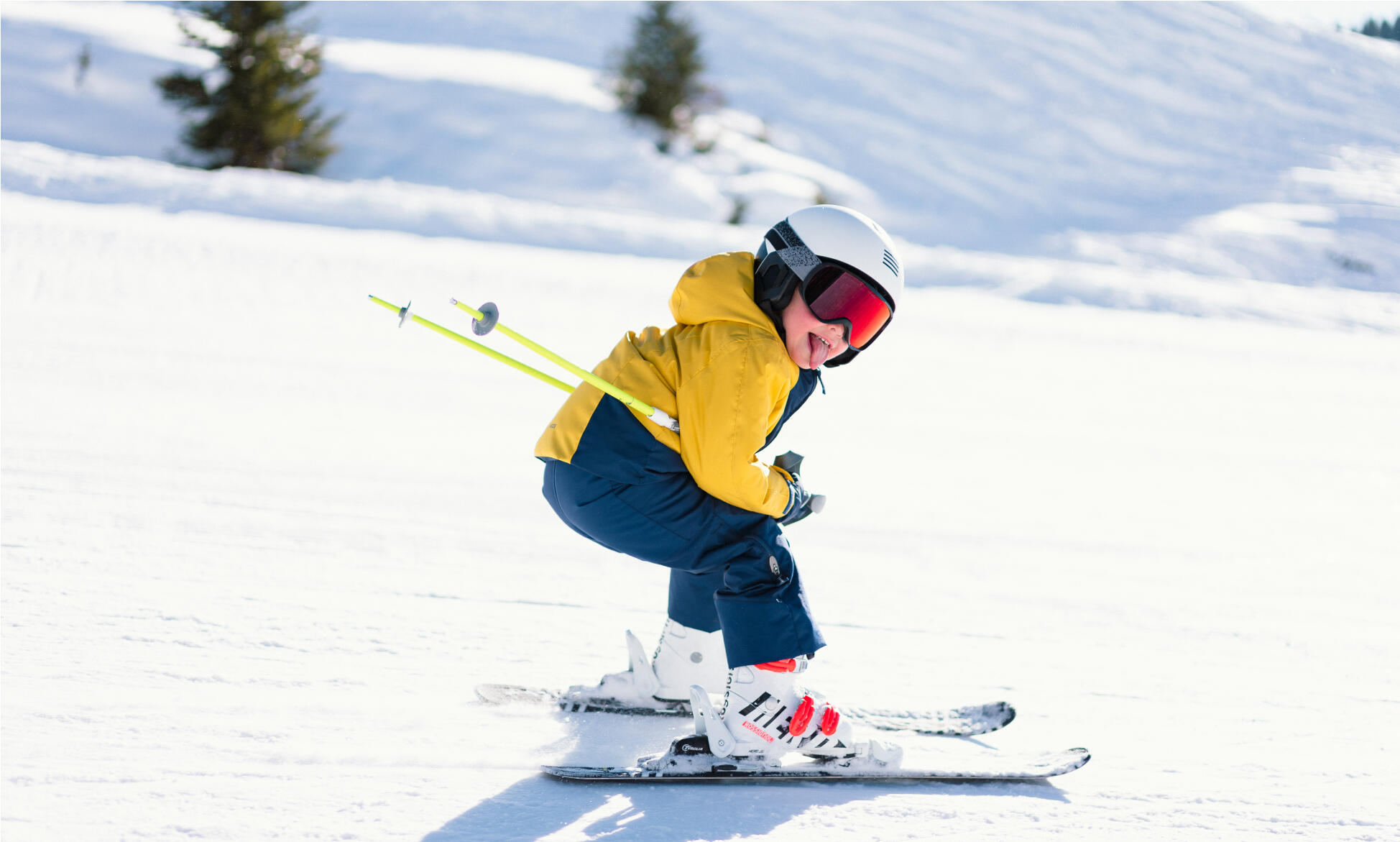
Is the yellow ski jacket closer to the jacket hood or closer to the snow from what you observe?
the jacket hood

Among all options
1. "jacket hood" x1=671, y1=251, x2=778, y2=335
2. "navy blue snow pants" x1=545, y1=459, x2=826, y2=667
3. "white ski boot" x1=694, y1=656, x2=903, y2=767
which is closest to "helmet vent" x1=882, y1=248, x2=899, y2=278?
"jacket hood" x1=671, y1=251, x2=778, y2=335

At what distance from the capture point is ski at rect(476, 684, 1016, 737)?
2500 millimetres

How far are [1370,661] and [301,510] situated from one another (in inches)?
136

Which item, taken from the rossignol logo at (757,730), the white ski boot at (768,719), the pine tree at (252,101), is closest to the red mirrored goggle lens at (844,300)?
the white ski boot at (768,719)

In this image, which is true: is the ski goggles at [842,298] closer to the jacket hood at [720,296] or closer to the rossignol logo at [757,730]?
the jacket hood at [720,296]

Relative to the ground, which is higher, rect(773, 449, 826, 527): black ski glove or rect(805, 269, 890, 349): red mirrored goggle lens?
rect(805, 269, 890, 349): red mirrored goggle lens

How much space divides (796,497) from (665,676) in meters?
0.59

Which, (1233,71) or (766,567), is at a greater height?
(1233,71)

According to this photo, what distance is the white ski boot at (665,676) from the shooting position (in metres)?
2.54

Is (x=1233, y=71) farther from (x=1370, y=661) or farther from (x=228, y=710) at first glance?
(x=228, y=710)

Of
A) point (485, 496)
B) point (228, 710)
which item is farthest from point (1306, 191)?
point (228, 710)

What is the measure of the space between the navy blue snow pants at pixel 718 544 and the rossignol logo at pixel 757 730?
0.42 feet

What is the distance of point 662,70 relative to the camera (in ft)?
68.0

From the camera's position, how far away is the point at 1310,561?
13.8 ft
